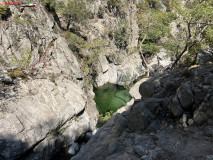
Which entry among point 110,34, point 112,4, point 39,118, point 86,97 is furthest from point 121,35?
point 39,118

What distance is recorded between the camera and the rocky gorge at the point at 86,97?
5.62 m

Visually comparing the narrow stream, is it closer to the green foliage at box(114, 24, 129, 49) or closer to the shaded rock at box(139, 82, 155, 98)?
the green foliage at box(114, 24, 129, 49)

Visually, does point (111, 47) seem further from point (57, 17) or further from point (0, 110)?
point (0, 110)

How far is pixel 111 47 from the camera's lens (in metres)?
44.1

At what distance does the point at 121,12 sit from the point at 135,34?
957cm

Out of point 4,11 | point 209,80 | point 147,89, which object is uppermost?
point 4,11

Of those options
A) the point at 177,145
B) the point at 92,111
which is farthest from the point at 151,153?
the point at 92,111

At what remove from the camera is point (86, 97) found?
2383cm

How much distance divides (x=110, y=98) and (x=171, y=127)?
27.8 meters

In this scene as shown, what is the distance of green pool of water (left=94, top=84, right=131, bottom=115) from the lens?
29.5 m

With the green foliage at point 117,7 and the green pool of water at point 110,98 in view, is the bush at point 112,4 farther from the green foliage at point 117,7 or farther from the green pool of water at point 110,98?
the green pool of water at point 110,98

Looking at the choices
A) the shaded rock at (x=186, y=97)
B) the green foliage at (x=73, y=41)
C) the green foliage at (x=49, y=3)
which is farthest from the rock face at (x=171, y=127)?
the green foliage at (x=49, y=3)

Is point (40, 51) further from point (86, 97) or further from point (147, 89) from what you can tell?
point (147, 89)

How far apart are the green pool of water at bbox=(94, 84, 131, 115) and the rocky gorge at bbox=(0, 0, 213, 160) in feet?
9.13
